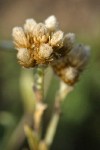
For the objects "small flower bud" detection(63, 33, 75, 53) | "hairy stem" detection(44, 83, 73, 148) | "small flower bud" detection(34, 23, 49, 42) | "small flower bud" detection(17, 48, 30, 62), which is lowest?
"hairy stem" detection(44, 83, 73, 148)

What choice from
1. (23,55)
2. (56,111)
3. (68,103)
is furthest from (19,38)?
(68,103)

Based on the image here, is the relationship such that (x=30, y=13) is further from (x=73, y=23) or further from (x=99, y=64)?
(x=99, y=64)

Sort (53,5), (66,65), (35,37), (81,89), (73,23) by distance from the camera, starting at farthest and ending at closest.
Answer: (53,5), (73,23), (81,89), (66,65), (35,37)

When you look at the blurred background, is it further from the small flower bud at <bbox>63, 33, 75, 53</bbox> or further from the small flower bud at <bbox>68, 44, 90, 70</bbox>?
the small flower bud at <bbox>63, 33, 75, 53</bbox>

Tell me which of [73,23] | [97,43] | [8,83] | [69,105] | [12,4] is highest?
[12,4]

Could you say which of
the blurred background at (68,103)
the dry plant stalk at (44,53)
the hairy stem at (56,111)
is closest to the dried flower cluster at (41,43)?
the dry plant stalk at (44,53)

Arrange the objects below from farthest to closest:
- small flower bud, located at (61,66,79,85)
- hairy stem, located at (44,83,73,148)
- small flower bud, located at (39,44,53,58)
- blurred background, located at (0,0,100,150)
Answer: blurred background, located at (0,0,100,150) < hairy stem, located at (44,83,73,148) < small flower bud, located at (61,66,79,85) < small flower bud, located at (39,44,53,58)

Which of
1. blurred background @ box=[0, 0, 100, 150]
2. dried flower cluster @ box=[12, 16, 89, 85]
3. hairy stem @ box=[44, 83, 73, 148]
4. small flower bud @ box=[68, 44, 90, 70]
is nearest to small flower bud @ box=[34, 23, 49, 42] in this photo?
dried flower cluster @ box=[12, 16, 89, 85]

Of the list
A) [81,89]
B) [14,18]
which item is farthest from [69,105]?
[14,18]

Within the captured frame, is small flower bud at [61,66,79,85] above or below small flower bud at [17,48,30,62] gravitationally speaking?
below
